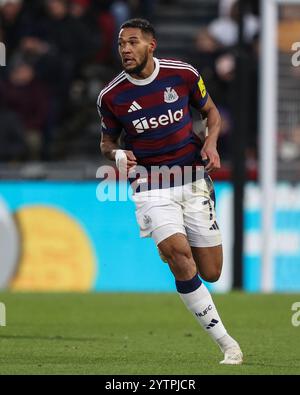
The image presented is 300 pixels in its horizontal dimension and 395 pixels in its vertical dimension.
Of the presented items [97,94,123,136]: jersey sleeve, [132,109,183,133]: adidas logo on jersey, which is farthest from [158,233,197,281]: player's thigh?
[97,94,123,136]: jersey sleeve

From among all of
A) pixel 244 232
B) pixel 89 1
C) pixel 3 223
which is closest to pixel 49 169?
pixel 3 223

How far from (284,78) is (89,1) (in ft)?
15.1

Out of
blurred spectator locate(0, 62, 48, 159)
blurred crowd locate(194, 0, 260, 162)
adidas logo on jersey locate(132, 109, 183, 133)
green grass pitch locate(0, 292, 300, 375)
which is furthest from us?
blurred spectator locate(0, 62, 48, 159)

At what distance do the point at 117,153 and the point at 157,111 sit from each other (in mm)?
462

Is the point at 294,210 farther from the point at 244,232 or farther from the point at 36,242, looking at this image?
the point at 36,242

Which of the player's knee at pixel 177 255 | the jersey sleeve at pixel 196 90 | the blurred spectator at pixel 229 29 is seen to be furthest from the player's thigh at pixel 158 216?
the blurred spectator at pixel 229 29

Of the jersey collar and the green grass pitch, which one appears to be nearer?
the green grass pitch

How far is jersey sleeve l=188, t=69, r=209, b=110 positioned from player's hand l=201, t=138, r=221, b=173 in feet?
1.48

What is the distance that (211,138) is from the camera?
9.02 m

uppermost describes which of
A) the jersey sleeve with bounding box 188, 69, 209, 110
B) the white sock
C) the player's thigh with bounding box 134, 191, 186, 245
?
the jersey sleeve with bounding box 188, 69, 209, 110

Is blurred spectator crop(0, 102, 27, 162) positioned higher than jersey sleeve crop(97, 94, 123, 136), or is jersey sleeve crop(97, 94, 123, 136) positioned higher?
blurred spectator crop(0, 102, 27, 162)

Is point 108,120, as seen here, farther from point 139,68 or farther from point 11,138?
point 11,138

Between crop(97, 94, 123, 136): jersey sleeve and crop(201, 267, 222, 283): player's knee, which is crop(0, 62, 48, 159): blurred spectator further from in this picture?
crop(201, 267, 222, 283): player's knee

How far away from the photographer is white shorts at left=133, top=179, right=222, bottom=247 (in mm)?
8898
